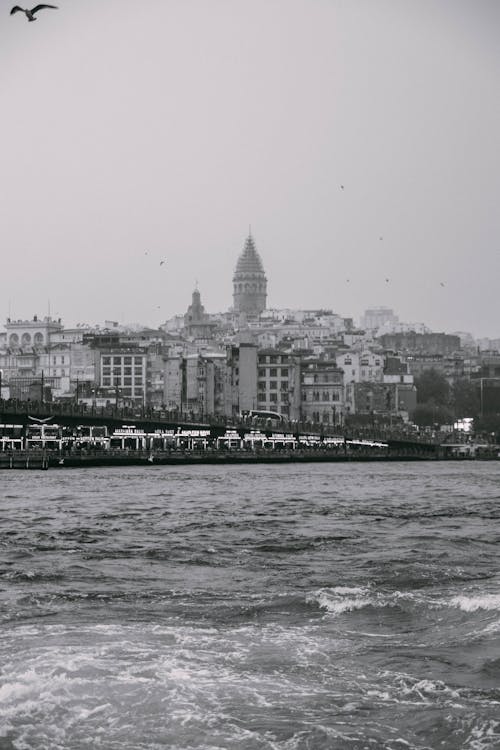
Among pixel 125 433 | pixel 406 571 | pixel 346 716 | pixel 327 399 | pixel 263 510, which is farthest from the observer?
pixel 327 399

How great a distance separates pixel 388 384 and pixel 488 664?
159892 mm

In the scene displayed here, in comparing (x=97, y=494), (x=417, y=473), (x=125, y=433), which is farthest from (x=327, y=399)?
(x=97, y=494)

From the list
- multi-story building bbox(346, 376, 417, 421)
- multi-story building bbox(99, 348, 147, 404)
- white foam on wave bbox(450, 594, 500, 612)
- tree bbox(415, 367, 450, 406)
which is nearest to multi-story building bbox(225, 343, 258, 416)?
multi-story building bbox(346, 376, 417, 421)

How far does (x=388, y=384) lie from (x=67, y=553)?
147m

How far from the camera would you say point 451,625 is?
25.4m

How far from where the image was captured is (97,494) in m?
60.4

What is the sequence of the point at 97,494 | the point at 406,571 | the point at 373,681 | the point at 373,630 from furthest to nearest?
the point at 97,494
the point at 406,571
the point at 373,630
the point at 373,681

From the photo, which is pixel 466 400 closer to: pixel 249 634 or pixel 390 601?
pixel 390 601

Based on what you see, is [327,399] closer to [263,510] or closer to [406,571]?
[263,510]

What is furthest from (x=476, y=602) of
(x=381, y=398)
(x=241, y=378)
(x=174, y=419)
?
(x=381, y=398)

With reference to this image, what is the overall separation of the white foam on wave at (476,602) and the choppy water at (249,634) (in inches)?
2.2

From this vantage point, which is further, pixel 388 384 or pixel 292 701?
pixel 388 384

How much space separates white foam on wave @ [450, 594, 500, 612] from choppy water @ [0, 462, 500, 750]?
6 centimetres

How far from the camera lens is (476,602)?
27.0m
